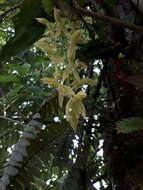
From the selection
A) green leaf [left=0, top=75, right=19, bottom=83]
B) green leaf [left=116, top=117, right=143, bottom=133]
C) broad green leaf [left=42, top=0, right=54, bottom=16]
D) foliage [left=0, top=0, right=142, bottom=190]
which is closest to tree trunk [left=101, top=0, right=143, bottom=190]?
foliage [left=0, top=0, right=142, bottom=190]

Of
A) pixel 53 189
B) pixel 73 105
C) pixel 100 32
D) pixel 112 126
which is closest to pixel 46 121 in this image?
pixel 112 126

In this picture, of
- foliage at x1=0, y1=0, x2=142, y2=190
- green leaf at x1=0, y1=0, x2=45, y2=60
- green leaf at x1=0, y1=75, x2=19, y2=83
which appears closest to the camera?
foliage at x1=0, y1=0, x2=142, y2=190

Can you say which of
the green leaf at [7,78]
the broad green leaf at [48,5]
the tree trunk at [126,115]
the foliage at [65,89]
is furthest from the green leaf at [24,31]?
the green leaf at [7,78]

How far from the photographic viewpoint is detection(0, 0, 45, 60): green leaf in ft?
3.46

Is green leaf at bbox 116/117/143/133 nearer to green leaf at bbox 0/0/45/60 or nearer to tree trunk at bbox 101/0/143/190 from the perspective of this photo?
tree trunk at bbox 101/0/143/190

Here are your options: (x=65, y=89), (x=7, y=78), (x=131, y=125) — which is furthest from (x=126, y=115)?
(x=7, y=78)

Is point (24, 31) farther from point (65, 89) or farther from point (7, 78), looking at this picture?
point (7, 78)

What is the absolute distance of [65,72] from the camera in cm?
88

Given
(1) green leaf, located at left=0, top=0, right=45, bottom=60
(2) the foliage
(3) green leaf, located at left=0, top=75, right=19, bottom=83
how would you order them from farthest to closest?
(3) green leaf, located at left=0, top=75, right=19, bottom=83
(1) green leaf, located at left=0, top=0, right=45, bottom=60
(2) the foliage

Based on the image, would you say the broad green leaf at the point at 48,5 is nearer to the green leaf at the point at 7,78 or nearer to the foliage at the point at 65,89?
the foliage at the point at 65,89

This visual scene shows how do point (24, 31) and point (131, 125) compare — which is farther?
point (24, 31)

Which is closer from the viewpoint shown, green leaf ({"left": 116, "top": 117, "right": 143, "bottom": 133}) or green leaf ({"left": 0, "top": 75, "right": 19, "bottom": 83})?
green leaf ({"left": 116, "top": 117, "right": 143, "bottom": 133})

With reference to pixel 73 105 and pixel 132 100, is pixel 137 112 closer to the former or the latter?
pixel 132 100

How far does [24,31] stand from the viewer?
3.56ft
